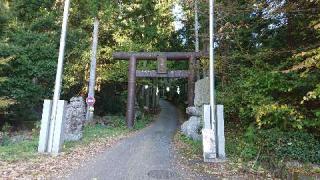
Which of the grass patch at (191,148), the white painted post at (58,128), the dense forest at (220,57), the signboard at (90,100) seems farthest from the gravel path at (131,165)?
the signboard at (90,100)

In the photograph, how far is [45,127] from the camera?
1007 cm

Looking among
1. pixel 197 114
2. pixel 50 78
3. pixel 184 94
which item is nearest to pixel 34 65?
pixel 50 78

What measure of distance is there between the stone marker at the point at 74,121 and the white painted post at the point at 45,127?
2752 millimetres

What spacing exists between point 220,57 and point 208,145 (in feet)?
14.5

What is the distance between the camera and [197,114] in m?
16.2

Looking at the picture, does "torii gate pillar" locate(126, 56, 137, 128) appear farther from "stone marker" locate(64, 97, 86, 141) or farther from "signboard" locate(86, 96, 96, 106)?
"stone marker" locate(64, 97, 86, 141)

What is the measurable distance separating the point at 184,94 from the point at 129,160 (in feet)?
110

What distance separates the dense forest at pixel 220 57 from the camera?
9.16 metres

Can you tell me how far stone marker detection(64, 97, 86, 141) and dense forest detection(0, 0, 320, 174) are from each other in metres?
3.47

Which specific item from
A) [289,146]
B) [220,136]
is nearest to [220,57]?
[220,136]

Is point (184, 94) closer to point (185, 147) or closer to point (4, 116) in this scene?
point (4, 116)

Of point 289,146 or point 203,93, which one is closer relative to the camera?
point 289,146

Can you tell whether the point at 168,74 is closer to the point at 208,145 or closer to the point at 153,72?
the point at 153,72

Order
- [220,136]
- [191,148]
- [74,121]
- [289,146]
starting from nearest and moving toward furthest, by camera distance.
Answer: [289,146], [220,136], [191,148], [74,121]
